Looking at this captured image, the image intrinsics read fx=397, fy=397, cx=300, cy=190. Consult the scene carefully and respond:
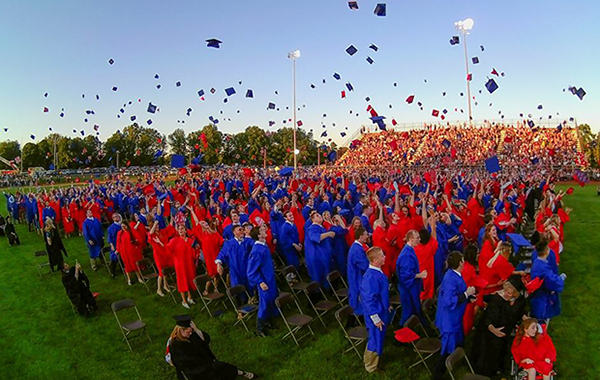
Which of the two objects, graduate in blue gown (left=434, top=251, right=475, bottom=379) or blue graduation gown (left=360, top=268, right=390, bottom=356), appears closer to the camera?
graduate in blue gown (left=434, top=251, right=475, bottom=379)

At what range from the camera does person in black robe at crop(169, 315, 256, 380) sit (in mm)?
4953

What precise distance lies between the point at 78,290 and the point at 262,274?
4.10 m

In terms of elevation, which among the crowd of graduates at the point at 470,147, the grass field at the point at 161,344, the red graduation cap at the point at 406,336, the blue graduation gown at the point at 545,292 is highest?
the crowd of graduates at the point at 470,147

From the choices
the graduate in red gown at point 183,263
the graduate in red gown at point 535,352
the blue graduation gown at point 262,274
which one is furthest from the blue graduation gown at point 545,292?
the graduate in red gown at point 183,263

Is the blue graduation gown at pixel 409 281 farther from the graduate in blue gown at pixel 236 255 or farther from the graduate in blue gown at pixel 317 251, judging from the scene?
the graduate in blue gown at pixel 236 255

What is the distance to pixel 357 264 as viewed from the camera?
622 cm

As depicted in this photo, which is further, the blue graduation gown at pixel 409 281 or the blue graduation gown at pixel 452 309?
the blue graduation gown at pixel 409 281

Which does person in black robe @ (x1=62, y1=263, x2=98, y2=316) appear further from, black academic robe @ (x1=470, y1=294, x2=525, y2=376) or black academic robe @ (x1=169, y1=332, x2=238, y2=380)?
black academic robe @ (x1=470, y1=294, x2=525, y2=376)

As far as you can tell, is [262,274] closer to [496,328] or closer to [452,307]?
[452,307]

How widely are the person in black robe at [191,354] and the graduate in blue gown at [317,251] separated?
10.2 feet

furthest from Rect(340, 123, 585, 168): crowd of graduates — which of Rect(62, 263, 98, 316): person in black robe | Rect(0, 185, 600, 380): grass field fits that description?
Rect(62, 263, 98, 316): person in black robe

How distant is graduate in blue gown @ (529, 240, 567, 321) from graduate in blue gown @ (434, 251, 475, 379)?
46.1 inches

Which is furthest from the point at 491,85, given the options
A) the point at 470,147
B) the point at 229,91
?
the point at 470,147

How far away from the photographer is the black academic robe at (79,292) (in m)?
8.02
